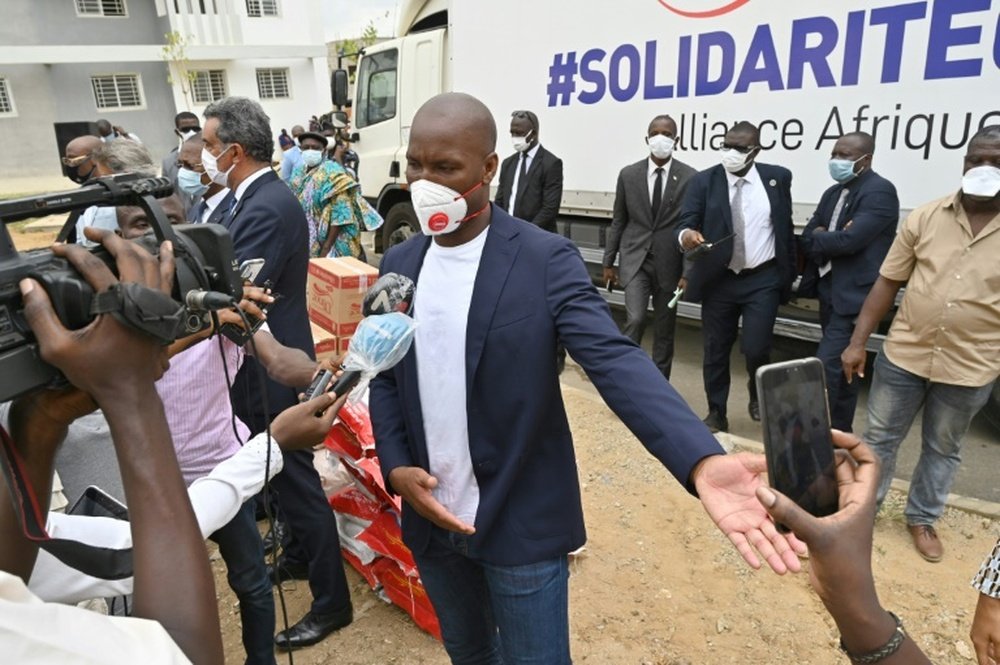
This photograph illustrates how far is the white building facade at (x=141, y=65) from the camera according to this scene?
74.1 feet

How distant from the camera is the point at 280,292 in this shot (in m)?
2.92

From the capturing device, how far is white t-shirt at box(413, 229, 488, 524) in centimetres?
171

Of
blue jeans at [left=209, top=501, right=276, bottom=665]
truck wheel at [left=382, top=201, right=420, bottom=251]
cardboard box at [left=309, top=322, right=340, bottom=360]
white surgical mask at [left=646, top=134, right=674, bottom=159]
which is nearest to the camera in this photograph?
blue jeans at [left=209, top=501, right=276, bottom=665]

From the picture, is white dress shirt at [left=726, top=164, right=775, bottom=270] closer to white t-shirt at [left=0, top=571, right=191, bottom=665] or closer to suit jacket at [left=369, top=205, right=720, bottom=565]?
suit jacket at [left=369, top=205, right=720, bottom=565]

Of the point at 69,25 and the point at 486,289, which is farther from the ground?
the point at 69,25

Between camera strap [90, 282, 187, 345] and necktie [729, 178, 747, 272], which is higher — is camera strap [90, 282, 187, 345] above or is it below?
above

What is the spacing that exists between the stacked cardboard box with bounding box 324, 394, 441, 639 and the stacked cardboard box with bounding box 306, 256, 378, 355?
1502 mm

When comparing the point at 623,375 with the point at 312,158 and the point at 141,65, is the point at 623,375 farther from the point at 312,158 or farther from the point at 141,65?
the point at 141,65

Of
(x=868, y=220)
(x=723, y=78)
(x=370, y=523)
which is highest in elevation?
(x=723, y=78)

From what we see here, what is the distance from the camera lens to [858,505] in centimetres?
106

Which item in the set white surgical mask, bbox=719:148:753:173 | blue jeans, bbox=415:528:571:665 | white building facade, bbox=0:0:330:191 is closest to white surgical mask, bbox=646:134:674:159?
white surgical mask, bbox=719:148:753:173

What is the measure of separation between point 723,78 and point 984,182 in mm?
2479

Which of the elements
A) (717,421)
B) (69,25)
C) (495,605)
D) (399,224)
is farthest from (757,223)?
(69,25)

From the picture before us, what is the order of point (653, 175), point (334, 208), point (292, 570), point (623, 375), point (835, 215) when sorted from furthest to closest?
1. point (334, 208)
2. point (653, 175)
3. point (835, 215)
4. point (292, 570)
5. point (623, 375)
